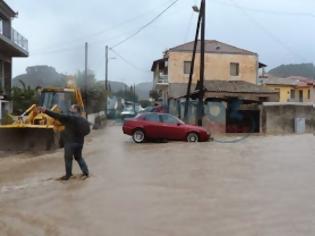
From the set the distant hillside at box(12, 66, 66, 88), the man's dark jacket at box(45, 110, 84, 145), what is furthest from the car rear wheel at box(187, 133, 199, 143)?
the distant hillside at box(12, 66, 66, 88)

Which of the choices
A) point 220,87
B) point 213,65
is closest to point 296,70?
point 213,65

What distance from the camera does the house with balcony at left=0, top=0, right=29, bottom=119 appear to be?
41297mm

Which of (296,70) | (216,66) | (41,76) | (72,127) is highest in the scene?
(296,70)

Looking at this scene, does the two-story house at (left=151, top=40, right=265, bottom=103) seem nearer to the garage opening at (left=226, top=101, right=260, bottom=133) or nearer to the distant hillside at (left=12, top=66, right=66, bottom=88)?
the distant hillside at (left=12, top=66, right=66, bottom=88)

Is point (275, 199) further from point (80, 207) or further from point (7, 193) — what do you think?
point (7, 193)

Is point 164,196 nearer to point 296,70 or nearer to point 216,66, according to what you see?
point 216,66

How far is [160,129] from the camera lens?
26406mm

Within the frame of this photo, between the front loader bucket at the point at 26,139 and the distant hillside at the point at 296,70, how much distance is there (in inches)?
3087

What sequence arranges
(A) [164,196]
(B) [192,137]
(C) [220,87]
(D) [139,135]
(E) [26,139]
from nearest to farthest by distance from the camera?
(A) [164,196], (E) [26,139], (B) [192,137], (D) [139,135], (C) [220,87]

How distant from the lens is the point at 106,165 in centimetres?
1805

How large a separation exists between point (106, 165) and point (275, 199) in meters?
7.66

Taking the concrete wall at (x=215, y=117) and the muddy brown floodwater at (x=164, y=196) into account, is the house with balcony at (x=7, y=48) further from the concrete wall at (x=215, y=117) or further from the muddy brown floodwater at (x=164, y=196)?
the muddy brown floodwater at (x=164, y=196)

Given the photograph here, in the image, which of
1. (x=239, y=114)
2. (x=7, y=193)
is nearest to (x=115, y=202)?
(x=7, y=193)

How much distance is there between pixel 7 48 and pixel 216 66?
21197 millimetres
